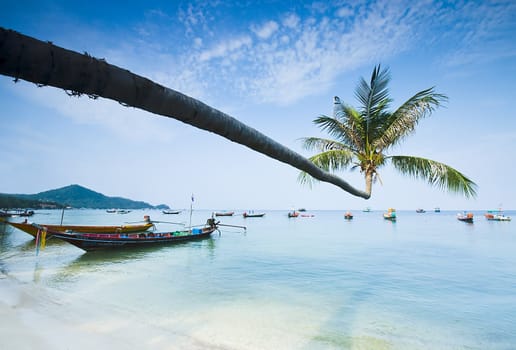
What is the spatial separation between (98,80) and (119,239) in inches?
739

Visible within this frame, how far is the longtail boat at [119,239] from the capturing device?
48.5 ft

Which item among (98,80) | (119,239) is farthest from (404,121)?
(119,239)

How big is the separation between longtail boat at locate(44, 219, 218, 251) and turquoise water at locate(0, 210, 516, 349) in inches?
30.1

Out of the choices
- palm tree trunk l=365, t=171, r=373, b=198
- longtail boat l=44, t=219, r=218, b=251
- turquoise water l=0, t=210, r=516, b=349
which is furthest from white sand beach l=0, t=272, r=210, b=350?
longtail boat l=44, t=219, r=218, b=251

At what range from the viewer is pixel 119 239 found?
55.4ft

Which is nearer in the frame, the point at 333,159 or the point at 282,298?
the point at 333,159

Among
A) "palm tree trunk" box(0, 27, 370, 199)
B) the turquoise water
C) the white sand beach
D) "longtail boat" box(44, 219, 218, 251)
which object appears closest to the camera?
"palm tree trunk" box(0, 27, 370, 199)

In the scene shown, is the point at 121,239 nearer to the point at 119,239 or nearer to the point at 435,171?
the point at 119,239

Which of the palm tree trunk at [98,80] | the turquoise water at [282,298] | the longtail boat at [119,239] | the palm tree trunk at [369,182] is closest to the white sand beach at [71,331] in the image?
the turquoise water at [282,298]

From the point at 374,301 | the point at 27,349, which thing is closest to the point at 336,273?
the point at 374,301

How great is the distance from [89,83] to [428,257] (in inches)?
943

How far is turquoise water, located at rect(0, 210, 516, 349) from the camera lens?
6.34 m

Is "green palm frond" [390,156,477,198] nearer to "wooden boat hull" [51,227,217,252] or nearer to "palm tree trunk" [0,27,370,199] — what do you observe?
"palm tree trunk" [0,27,370,199]

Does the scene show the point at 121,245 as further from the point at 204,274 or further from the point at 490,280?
the point at 490,280
